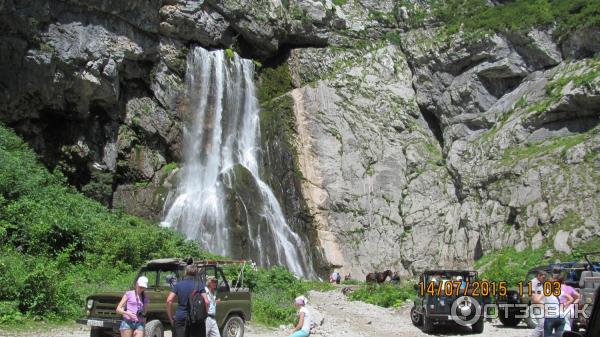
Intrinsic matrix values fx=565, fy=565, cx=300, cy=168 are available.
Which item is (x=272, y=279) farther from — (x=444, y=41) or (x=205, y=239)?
(x=444, y=41)

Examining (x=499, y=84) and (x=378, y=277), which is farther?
(x=499, y=84)

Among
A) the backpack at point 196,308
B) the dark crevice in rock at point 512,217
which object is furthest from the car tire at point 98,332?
the dark crevice in rock at point 512,217

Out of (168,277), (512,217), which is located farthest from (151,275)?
(512,217)

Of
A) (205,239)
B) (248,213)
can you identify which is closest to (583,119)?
(248,213)

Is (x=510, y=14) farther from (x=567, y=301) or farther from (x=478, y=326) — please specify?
(x=567, y=301)

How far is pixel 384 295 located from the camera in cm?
2305

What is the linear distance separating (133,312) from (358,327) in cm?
967

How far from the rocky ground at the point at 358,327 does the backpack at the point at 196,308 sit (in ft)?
16.6

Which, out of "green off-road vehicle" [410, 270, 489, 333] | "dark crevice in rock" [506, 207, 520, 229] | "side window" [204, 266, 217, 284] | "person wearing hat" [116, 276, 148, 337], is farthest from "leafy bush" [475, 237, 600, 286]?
"person wearing hat" [116, 276, 148, 337]

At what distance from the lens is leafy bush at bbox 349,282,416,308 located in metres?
22.6

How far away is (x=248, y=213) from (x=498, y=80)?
63.6 ft

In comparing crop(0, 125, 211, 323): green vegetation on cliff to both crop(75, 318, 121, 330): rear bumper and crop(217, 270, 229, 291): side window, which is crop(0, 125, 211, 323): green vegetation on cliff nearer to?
crop(75, 318, 121, 330): rear bumper

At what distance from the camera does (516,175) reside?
3119cm

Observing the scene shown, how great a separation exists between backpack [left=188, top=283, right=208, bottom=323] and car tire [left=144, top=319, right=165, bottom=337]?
2620mm
